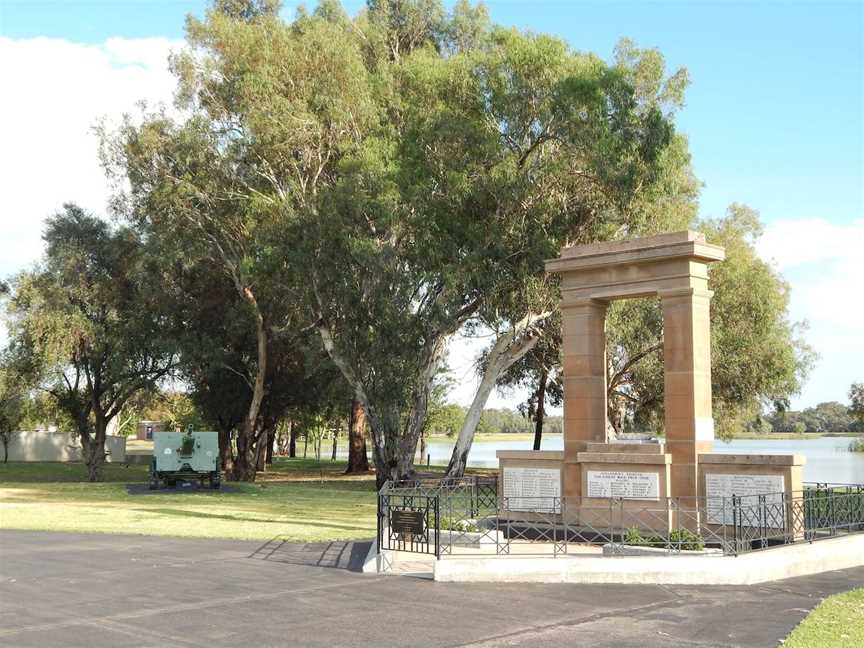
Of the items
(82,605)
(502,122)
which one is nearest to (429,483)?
(502,122)

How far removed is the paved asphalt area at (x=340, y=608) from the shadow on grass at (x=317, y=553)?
0.13 m

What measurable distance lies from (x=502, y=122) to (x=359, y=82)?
20.8ft

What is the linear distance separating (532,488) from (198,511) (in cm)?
1131

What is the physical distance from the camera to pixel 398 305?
36.3m

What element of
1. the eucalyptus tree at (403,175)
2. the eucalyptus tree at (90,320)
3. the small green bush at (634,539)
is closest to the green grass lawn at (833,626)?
the small green bush at (634,539)

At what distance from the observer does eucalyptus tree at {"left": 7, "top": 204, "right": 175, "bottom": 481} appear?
44.8 metres

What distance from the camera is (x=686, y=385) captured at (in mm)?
20688

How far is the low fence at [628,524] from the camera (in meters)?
16.8

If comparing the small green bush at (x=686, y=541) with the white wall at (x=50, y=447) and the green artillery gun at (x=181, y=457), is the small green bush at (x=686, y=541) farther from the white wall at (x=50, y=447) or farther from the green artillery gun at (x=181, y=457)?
the white wall at (x=50, y=447)

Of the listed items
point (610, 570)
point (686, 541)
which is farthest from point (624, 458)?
point (610, 570)

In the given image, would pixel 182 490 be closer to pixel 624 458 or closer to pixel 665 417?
pixel 624 458

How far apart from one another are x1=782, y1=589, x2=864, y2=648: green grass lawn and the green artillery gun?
29510 mm

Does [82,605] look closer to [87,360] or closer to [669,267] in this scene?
[669,267]

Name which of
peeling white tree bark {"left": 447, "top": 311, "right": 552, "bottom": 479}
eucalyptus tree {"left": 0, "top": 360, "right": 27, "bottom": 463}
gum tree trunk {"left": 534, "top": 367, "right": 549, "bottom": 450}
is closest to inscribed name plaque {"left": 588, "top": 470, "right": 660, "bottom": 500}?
peeling white tree bark {"left": 447, "top": 311, "right": 552, "bottom": 479}
